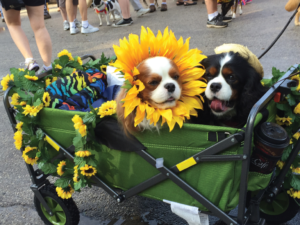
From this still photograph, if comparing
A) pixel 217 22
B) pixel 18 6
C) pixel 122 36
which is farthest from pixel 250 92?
pixel 122 36

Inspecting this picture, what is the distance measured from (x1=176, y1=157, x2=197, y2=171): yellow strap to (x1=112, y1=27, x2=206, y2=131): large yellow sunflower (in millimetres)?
195

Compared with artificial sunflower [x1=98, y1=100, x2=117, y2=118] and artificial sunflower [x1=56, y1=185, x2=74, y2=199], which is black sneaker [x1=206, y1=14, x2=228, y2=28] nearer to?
artificial sunflower [x1=98, y1=100, x2=117, y2=118]

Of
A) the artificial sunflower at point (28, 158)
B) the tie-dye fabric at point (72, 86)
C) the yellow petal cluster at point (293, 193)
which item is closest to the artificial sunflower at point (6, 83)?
the tie-dye fabric at point (72, 86)

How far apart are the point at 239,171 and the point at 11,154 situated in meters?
2.48

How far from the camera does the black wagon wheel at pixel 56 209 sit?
190 centimetres

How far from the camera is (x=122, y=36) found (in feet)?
19.6

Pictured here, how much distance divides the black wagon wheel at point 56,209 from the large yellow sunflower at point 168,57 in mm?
920

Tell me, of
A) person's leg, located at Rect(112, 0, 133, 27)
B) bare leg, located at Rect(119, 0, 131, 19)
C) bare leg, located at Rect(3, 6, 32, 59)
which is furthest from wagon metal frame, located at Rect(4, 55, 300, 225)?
person's leg, located at Rect(112, 0, 133, 27)

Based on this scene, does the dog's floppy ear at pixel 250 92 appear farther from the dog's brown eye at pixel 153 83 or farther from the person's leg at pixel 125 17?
the person's leg at pixel 125 17

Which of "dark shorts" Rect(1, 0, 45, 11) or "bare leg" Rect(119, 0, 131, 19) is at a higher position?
"dark shorts" Rect(1, 0, 45, 11)

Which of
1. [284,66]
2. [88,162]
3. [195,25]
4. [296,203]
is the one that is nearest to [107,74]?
[88,162]

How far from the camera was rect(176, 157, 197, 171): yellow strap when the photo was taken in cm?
139

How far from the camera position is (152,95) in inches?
55.5

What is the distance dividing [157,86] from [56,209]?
1231 millimetres
